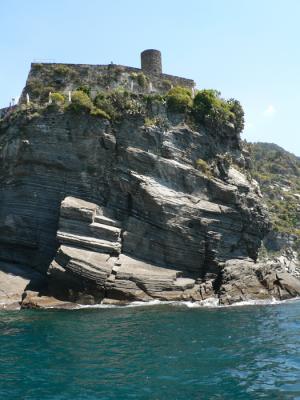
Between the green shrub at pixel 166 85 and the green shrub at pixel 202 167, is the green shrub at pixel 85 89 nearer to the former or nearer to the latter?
the green shrub at pixel 166 85

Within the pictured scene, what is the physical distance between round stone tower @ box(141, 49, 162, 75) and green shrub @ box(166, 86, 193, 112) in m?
6.63

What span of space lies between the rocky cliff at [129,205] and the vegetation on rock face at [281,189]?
45544 millimetres

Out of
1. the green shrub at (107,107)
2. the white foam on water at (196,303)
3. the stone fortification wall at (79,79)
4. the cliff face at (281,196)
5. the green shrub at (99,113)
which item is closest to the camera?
the white foam on water at (196,303)

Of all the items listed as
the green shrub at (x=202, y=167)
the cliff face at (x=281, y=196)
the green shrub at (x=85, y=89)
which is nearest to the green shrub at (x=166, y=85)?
the green shrub at (x=85, y=89)

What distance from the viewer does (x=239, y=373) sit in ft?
56.3

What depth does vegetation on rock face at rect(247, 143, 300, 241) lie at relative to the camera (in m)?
110

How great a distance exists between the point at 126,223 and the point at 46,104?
47.2ft

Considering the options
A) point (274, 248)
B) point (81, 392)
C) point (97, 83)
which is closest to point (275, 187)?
point (274, 248)

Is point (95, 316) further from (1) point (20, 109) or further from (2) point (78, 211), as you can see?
(1) point (20, 109)

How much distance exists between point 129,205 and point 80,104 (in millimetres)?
10816

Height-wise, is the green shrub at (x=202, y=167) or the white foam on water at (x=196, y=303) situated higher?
the green shrub at (x=202, y=167)

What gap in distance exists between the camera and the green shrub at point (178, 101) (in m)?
47.9

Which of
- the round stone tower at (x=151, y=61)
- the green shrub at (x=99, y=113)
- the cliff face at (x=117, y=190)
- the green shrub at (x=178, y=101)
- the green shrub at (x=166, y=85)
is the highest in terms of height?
the round stone tower at (x=151, y=61)

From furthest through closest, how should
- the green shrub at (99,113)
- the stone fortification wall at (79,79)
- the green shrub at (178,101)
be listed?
the stone fortification wall at (79,79) < the green shrub at (178,101) < the green shrub at (99,113)
